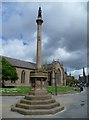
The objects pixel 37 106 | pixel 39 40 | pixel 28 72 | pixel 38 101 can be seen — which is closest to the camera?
pixel 37 106

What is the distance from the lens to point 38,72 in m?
16.6

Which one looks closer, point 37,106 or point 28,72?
point 37,106

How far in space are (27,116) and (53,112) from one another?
195 cm

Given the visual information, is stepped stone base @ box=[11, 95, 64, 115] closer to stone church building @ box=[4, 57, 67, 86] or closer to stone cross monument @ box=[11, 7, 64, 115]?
stone cross monument @ box=[11, 7, 64, 115]

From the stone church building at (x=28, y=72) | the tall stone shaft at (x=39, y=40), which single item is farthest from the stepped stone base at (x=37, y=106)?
the stone church building at (x=28, y=72)

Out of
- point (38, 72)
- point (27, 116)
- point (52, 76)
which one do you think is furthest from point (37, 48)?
point (52, 76)

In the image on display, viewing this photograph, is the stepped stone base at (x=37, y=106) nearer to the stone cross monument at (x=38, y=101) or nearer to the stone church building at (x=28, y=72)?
the stone cross monument at (x=38, y=101)

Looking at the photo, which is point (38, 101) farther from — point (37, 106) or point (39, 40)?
point (39, 40)

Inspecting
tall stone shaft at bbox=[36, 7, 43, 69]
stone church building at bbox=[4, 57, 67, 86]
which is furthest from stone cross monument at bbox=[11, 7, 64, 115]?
stone church building at bbox=[4, 57, 67, 86]

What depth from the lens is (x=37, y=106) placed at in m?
15.1

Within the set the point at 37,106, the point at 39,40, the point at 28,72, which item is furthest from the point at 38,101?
the point at 28,72

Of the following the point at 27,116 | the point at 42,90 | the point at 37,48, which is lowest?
the point at 27,116

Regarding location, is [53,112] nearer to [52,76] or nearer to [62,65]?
[52,76]

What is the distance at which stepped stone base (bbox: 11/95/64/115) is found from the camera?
14.3m
